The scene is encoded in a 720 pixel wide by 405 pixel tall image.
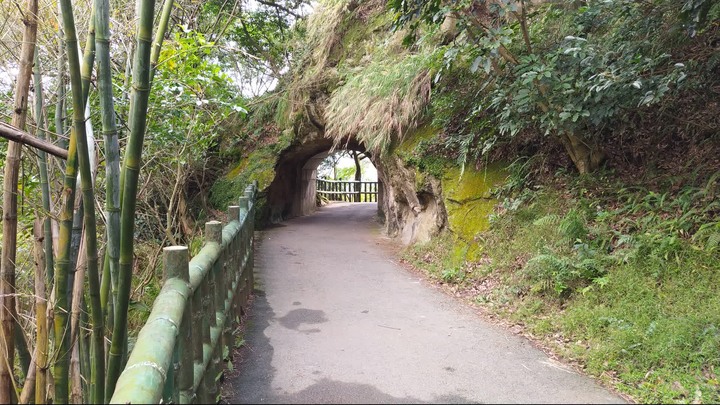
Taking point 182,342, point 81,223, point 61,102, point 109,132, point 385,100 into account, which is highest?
point 385,100

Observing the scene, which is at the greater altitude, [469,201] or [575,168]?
[575,168]

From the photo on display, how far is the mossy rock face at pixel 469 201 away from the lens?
6605 mm

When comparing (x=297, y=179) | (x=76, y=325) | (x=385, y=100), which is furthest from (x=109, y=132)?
(x=297, y=179)

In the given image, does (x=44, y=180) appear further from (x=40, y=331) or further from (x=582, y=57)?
(x=582, y=57)

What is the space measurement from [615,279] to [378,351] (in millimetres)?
2612

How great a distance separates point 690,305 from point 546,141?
3.34 metres

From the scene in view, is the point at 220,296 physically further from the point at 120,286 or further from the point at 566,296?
the point at 566,296

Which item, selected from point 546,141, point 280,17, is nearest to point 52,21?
point 546,141

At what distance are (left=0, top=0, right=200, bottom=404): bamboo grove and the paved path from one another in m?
0.82

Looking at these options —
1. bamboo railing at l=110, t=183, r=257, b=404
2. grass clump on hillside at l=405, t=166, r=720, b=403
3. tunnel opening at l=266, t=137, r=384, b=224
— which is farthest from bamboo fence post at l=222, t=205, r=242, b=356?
tunnel opening at l=266, t=137, r=384, b=224

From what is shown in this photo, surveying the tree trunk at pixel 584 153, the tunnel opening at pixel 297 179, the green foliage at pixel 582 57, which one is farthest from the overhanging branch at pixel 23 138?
the tunnel opening at pixel 297 179

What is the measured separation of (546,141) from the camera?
6547 millimetres

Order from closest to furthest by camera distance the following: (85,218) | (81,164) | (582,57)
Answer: (81,164) < (85,218) < (582,57)

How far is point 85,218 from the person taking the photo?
7.88 feet
